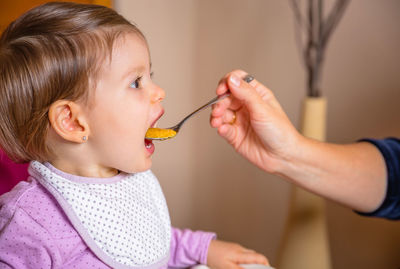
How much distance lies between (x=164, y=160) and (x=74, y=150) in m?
1.10

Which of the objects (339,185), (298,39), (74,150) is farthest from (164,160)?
(74,150)

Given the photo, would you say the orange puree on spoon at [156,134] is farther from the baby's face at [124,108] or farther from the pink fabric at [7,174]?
the pink fabric at [7,174]

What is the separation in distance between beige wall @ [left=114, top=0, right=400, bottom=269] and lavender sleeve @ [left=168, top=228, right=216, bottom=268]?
806mm

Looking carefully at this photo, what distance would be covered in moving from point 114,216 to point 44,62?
11.8 inches

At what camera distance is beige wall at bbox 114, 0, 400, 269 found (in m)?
1.47

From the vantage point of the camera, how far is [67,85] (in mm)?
654

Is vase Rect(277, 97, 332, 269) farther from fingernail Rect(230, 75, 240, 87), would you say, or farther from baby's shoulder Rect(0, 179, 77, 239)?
baby's shoulder Rect(0, 179, 77, 239)

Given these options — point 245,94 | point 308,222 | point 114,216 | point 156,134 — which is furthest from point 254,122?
point 308,222

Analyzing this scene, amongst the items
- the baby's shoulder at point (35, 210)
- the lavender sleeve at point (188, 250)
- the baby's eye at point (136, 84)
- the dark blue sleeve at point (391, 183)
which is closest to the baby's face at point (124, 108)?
the baby's eye at point (136, 84)

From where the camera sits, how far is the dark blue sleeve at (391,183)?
1040 millimetres

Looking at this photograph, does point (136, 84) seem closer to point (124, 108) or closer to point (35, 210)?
point (124, 108)

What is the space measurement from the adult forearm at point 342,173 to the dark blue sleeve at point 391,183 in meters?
0.01

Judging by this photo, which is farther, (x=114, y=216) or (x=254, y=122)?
(x=254, y=122)

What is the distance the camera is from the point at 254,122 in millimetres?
907
